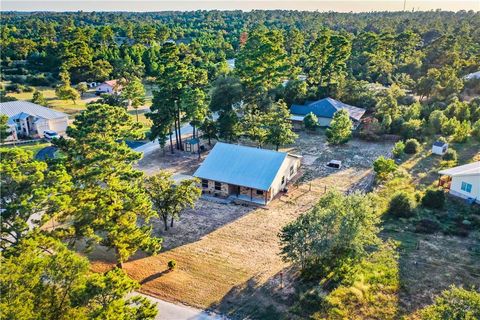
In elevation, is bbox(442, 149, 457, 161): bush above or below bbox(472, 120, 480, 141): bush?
below

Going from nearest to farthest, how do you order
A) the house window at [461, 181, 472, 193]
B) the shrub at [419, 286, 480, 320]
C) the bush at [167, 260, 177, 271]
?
the shrub at [419, 286, 480, 320] < the bush at [167, 260, 177, 271] < the house window at [461, 181, 472, 193]

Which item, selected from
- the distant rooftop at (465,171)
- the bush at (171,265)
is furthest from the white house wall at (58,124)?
the distant rooftop at (465,171)

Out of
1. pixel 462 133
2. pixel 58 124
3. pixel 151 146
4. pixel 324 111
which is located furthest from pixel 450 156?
pixel 58 124

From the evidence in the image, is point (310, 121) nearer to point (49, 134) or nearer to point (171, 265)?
point (171, 265)

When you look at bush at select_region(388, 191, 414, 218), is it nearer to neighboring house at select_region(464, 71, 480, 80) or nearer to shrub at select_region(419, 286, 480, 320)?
shrub at select_region(419, 286, 480, 320)

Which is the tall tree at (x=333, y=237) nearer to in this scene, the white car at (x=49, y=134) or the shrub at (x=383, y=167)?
the shrub at (x=383, y=167)

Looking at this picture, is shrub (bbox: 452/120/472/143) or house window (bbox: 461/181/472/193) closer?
house window (bbox: 461/181/472/193)

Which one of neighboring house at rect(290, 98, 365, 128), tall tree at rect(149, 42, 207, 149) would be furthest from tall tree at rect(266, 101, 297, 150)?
neighboring house at rect(290, 98, 365, 128)
